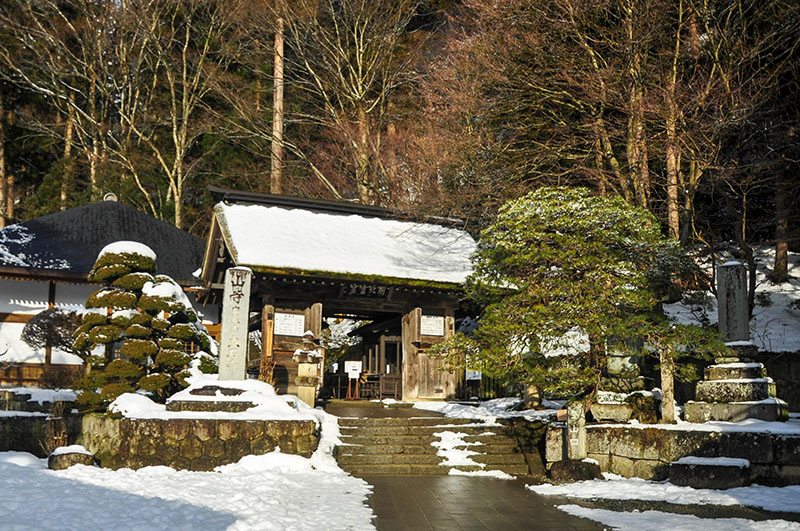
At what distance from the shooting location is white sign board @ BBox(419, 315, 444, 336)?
1853cm

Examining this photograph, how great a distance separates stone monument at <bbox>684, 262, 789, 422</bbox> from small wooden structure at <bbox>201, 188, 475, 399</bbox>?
7.44 m

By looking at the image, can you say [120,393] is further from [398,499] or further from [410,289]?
[410,289]

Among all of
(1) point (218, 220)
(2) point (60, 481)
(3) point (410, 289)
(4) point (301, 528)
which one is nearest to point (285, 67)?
(1) point (218, 220)

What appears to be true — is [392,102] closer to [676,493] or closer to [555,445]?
[555,445]

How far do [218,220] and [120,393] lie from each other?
6.57 meters

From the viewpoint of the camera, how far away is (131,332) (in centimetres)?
1266

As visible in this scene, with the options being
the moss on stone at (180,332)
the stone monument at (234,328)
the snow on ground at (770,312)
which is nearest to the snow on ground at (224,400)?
the stone monument at (234,328)

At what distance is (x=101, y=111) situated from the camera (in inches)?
1242

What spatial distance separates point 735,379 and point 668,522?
422 cm

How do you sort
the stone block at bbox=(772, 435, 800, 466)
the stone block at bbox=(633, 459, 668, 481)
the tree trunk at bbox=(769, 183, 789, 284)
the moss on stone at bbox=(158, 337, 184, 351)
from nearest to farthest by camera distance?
the stone block at bbox=(772, 435, 800, 466), the stone block at bbox=(633, 459, 668, 481), the moss on stone at bbox=(158, 337, 184, 351), the tree trunk at bbox=(769, 183, 789, 284)

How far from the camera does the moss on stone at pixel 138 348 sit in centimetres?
1262

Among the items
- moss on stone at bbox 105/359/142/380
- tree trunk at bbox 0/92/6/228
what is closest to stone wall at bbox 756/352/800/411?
moss on stone at bbox 105/359/142/380

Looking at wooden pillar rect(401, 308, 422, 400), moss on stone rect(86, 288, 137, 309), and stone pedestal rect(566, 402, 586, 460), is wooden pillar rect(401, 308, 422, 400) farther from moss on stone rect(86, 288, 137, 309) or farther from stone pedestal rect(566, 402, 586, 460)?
moss on stone rect(86, 288, 137, 309)

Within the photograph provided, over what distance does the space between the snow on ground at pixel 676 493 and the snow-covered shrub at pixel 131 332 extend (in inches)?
280
